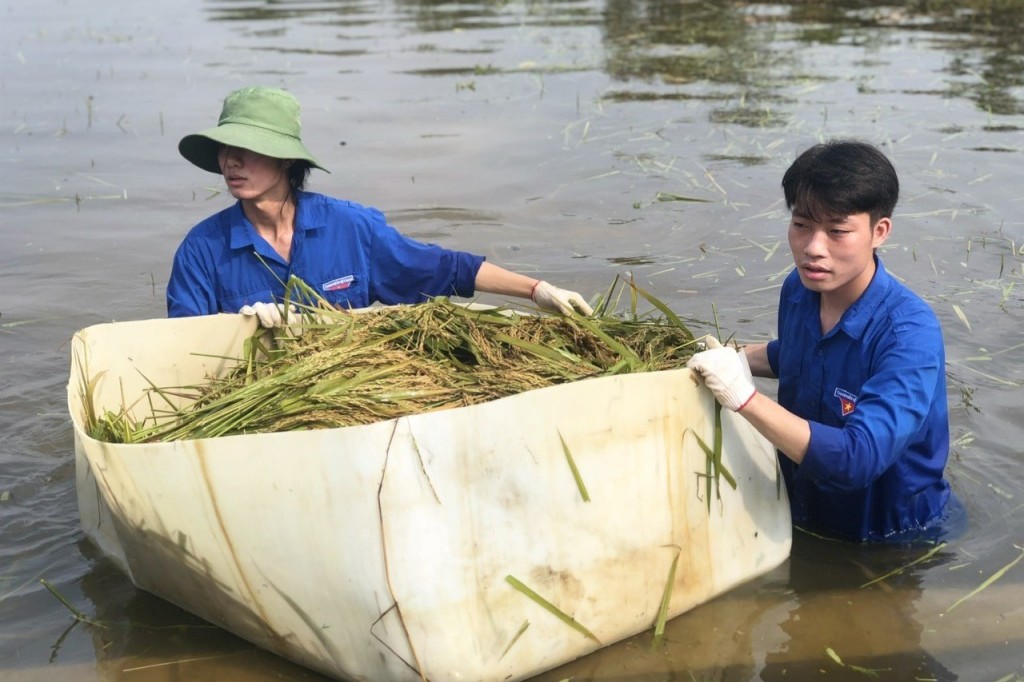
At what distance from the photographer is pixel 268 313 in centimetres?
354

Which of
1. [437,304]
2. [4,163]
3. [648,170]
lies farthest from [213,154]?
[4,163]

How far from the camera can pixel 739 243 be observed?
628 centimetres

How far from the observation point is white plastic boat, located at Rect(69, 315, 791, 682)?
2.46m

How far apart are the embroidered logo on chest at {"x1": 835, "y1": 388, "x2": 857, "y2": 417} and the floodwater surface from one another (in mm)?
516

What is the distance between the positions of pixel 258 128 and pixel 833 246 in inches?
71.8

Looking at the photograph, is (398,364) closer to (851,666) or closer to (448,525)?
(448,525)

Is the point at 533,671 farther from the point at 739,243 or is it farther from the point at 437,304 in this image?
the point at 739,243

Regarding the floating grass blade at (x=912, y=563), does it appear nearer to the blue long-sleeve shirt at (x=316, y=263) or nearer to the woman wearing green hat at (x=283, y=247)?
the woman wearing green hat at (x=283, y=247)

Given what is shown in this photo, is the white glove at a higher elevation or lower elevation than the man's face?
lower

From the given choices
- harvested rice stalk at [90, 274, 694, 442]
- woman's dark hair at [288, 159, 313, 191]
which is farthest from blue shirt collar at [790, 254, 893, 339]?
woman's dark hair at [288, 159, 313, 191]

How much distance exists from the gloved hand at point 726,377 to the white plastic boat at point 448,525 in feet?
0.18

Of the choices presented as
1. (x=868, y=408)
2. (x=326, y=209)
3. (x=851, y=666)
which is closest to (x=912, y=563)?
(x=851, y=666)

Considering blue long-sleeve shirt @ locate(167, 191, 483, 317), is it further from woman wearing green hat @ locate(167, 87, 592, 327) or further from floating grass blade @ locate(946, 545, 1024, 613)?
floating grass blade @ locate(946, 545, 1024, 613)

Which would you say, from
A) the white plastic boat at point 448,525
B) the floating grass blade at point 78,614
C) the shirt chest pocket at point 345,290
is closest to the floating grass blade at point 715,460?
the white plastic boat at point 448,525
